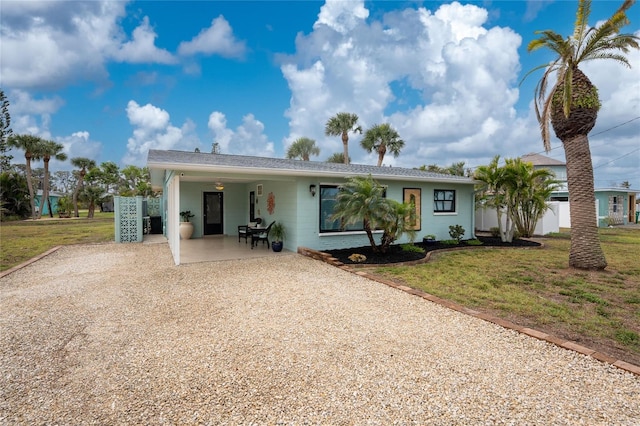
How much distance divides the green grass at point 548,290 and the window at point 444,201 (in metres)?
2.83

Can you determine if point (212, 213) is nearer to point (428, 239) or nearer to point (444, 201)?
point (428, 239)

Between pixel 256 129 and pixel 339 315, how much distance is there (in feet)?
74.6

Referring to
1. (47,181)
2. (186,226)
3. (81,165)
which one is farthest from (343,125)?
(47,181)

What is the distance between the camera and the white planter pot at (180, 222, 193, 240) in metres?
12.8

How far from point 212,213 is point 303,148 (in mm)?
14904

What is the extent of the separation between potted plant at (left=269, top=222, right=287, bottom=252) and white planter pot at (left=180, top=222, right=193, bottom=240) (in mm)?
4601

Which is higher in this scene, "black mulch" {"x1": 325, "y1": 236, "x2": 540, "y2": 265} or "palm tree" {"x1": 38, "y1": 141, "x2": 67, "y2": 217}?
"palm tree" {"x1": 38, "y1": 141, "x2": 67, "y2": 217}

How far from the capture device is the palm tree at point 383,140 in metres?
25.7

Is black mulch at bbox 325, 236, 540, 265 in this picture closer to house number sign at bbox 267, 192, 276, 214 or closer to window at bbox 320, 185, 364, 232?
window at bbox 320, 185, 364, 232

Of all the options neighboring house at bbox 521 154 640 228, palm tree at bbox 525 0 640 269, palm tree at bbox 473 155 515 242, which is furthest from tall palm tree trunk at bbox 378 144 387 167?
palm tree at bbox 525 0 640 269

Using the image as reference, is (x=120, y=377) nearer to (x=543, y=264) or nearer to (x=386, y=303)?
(x=386, y=303)

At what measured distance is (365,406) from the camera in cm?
245

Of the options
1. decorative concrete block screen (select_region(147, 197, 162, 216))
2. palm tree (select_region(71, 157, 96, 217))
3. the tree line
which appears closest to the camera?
decorative concrete block screen (select_region(147, 197, 162, 216))

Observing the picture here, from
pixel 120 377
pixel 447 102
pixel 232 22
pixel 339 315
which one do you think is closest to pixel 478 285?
pixel 339 315
